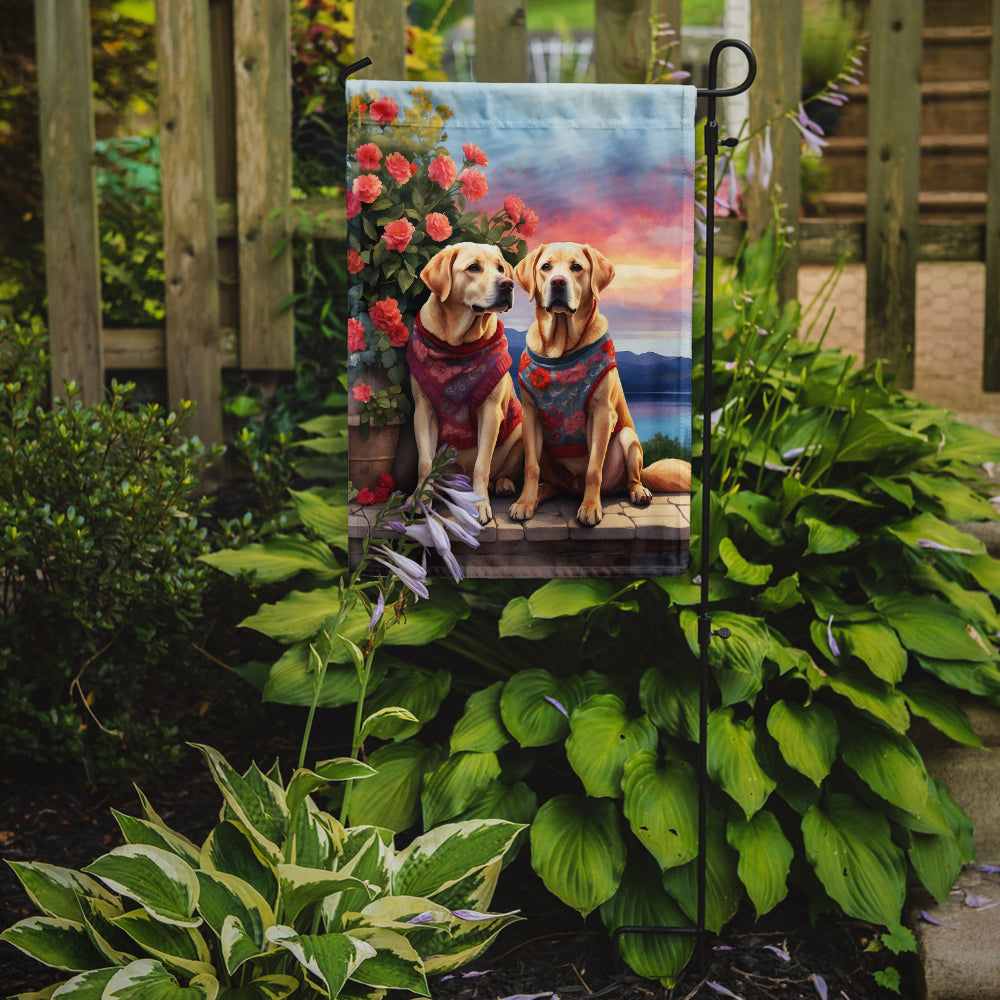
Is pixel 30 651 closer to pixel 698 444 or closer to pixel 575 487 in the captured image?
pixel 575 487

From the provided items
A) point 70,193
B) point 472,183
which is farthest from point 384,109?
point 70,193

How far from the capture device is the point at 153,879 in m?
1.55

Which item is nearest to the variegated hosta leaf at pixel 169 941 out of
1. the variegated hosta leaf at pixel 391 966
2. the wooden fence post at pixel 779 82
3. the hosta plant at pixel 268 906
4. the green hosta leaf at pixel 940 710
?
the hosta plant at pixel 268 906

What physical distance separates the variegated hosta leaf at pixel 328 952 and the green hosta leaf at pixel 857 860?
0.93 metres

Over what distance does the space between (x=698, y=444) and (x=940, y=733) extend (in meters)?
0.88

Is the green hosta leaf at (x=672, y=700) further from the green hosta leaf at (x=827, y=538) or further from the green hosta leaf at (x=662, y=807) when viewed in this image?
the green hosta leaf at (x=827, y=538)

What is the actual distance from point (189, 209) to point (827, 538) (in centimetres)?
227

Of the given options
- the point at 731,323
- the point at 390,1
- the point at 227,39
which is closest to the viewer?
the point at 731,323

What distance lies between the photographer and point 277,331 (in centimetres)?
335

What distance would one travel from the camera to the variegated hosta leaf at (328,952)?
4.62ft

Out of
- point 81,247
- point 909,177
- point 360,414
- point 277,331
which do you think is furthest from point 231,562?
point 909,177

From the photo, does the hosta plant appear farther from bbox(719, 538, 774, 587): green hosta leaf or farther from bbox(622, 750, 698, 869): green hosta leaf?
bbox(719, 538, 774, 587): green hosta leaf

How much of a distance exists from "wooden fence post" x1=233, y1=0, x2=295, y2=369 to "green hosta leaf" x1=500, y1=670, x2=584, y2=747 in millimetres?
1709

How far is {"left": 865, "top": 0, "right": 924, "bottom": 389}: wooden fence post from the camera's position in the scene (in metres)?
3.28
